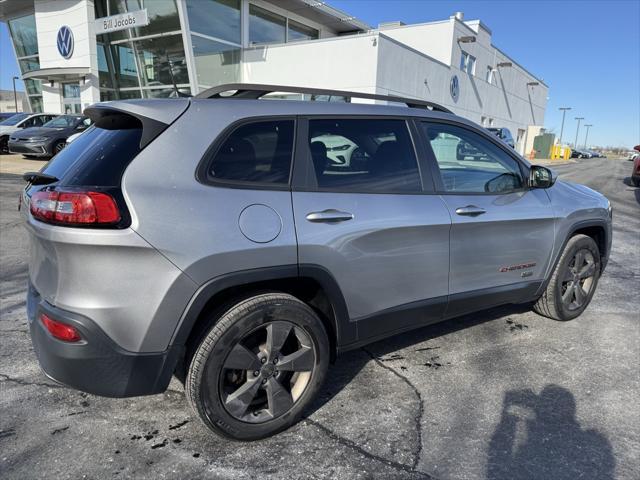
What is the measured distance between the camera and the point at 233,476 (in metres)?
2.19

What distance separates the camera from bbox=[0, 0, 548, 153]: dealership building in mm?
18031

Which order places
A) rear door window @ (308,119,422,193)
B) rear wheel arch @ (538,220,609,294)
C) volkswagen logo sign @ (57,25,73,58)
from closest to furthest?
rear door window @ (308,119,422,193)
rear wheel arch @ (538,220,609,294)
volkswagen logo sign @ (57,25,73,58)

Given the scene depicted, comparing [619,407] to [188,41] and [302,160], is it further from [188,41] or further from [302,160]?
[188,41]

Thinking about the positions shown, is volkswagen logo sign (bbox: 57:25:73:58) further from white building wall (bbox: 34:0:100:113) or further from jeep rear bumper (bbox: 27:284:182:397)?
jeep rear bumper (bbox: 27:284:182:397)

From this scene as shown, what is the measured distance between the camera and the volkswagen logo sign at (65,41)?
829 inches

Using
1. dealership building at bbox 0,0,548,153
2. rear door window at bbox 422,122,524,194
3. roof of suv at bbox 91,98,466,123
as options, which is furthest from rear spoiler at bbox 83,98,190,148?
dealership building at bbox 0,0,548,153

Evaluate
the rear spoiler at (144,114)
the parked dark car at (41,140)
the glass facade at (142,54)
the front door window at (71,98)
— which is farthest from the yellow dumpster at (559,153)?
the rear spoiler at (144,114)

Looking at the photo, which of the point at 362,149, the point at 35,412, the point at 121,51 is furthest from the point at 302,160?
the point at 121,51

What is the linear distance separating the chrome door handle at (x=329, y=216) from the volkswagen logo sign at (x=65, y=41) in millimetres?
23483

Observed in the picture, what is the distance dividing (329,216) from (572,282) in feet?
9.09

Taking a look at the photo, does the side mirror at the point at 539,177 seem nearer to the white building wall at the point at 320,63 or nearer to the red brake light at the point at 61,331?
the red brake light at the point at 61,331

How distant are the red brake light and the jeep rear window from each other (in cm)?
63

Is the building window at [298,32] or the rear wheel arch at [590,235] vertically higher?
the building window at [298,32]

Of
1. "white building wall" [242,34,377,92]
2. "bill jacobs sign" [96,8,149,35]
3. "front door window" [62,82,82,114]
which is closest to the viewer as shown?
"white building wall" [242,34,377,92]
